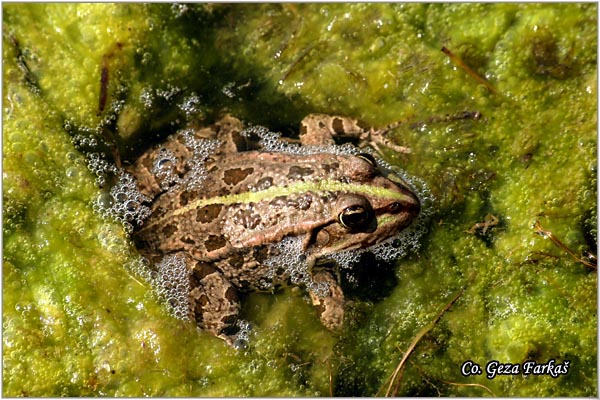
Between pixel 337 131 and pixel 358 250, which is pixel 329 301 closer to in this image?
pixel 358 250

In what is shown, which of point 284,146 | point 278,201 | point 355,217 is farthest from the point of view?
point 284,146

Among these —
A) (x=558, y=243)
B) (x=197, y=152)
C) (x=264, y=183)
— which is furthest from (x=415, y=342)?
(x=197, y=152)

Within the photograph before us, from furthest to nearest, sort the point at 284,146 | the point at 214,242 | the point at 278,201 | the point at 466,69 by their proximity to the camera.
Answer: the point at 284,146 < the point at 466,69 < the point at 214,242 < the point at 278,201

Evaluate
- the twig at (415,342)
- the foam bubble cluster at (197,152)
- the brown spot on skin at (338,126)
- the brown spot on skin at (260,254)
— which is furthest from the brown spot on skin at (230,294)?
the brown spot on skin at (338,126)

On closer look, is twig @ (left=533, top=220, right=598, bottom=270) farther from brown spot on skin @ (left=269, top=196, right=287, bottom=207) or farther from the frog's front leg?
brown spot on skin @ (left=269, top=196, right=287, bottom=207)

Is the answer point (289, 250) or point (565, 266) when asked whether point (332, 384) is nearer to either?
point (289, 250)

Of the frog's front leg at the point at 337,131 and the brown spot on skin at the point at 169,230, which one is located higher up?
the frog's front leg at the point at 337,131

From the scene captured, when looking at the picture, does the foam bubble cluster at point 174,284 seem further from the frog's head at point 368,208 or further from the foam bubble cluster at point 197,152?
the frog's head at point 368,208

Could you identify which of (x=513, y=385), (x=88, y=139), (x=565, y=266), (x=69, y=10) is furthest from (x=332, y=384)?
(x=69, y=10)
